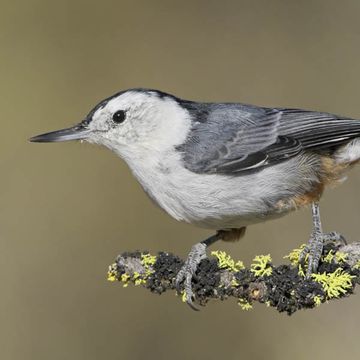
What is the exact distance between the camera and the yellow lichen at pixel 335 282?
2.70 m

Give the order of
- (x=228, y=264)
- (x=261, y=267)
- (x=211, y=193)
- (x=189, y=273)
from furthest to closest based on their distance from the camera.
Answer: (x=211, y=193), (x=189, y=273), (x=228, y=264), (x=261, y=267)

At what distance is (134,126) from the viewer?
3.67 meters

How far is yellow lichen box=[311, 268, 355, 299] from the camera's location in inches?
106

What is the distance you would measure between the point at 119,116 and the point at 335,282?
1.43m

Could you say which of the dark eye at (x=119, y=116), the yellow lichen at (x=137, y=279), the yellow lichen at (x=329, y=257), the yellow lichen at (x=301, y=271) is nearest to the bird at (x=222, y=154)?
the dark eye at (x=119, y=116)

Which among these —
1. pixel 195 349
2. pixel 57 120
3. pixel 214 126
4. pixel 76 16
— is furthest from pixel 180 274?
pixel 76 16

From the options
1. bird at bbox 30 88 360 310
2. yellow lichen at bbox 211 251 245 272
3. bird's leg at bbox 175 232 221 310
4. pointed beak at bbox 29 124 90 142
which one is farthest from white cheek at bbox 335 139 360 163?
pointed beak at bbox 29 124 90 142

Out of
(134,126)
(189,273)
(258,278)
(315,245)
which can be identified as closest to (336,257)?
(315,245)

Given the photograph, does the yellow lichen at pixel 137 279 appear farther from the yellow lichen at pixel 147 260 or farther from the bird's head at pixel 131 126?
the bird's head at pixel 131 126

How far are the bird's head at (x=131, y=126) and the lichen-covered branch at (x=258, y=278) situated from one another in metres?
0.73

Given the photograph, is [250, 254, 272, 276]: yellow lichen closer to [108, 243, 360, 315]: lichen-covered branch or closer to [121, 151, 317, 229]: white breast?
[108, 243, 360, 315]: lichen-covered branch

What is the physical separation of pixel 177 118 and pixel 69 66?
183 cm

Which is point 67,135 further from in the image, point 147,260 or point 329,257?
point 329,257

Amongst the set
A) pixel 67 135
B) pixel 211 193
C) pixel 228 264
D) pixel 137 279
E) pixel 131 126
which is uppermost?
pixel 131 126
